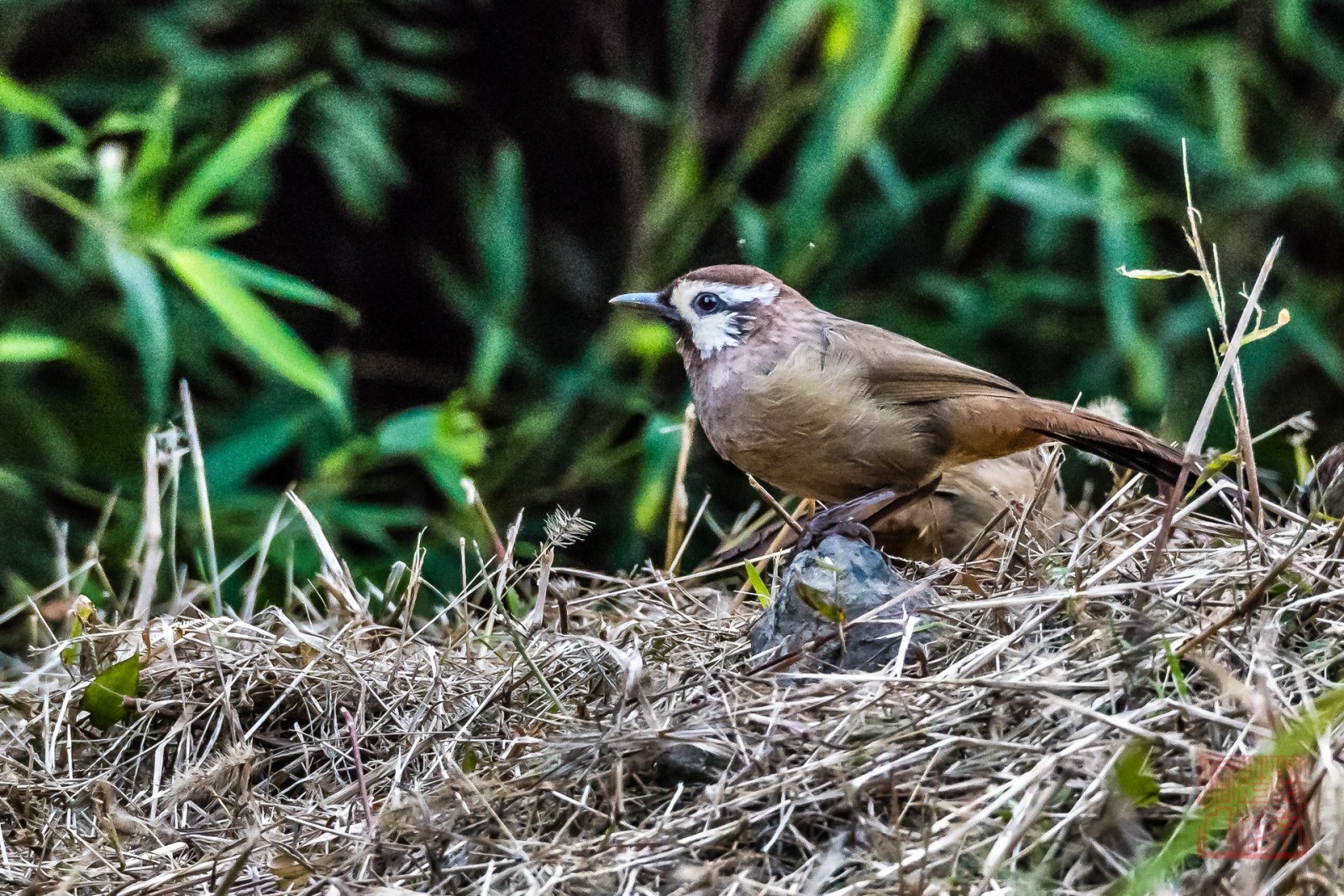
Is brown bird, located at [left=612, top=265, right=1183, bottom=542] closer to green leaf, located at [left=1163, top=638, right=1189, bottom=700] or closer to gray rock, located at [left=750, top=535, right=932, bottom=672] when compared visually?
gray rock, located at [left=750, top=535, right=932, bottom=672]

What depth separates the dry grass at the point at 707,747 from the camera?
168 centimetres

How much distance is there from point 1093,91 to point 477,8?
186 centimetres

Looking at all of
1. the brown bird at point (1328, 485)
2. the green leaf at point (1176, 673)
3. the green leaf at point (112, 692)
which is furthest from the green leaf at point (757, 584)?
the green leaf at point (112, 692)

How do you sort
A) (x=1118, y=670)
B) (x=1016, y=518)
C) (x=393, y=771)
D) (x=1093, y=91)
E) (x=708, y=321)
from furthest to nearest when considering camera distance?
(x=1093, y=91), (x=708, y=321), (x=1016, y=518), (x=393, y=771), (x=1118, y=670)

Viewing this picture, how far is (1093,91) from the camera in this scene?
4.04m

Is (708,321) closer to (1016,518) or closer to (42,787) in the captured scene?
(1016,518)

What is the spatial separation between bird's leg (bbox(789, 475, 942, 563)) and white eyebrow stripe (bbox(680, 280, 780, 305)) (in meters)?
0.46

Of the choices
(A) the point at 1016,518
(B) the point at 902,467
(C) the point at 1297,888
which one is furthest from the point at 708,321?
(C) the point at 1297,888

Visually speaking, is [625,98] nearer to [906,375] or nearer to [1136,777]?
[906,375]

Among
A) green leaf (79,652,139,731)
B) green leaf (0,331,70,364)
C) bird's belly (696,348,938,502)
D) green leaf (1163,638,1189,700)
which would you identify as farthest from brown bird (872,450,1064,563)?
green leaf (0,331,70,364)

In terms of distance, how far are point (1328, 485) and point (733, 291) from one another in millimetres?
1158

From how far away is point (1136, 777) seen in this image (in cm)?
158

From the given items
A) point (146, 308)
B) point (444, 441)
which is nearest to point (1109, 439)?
point (444, 441)

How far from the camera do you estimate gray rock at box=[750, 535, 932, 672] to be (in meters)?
2.08
